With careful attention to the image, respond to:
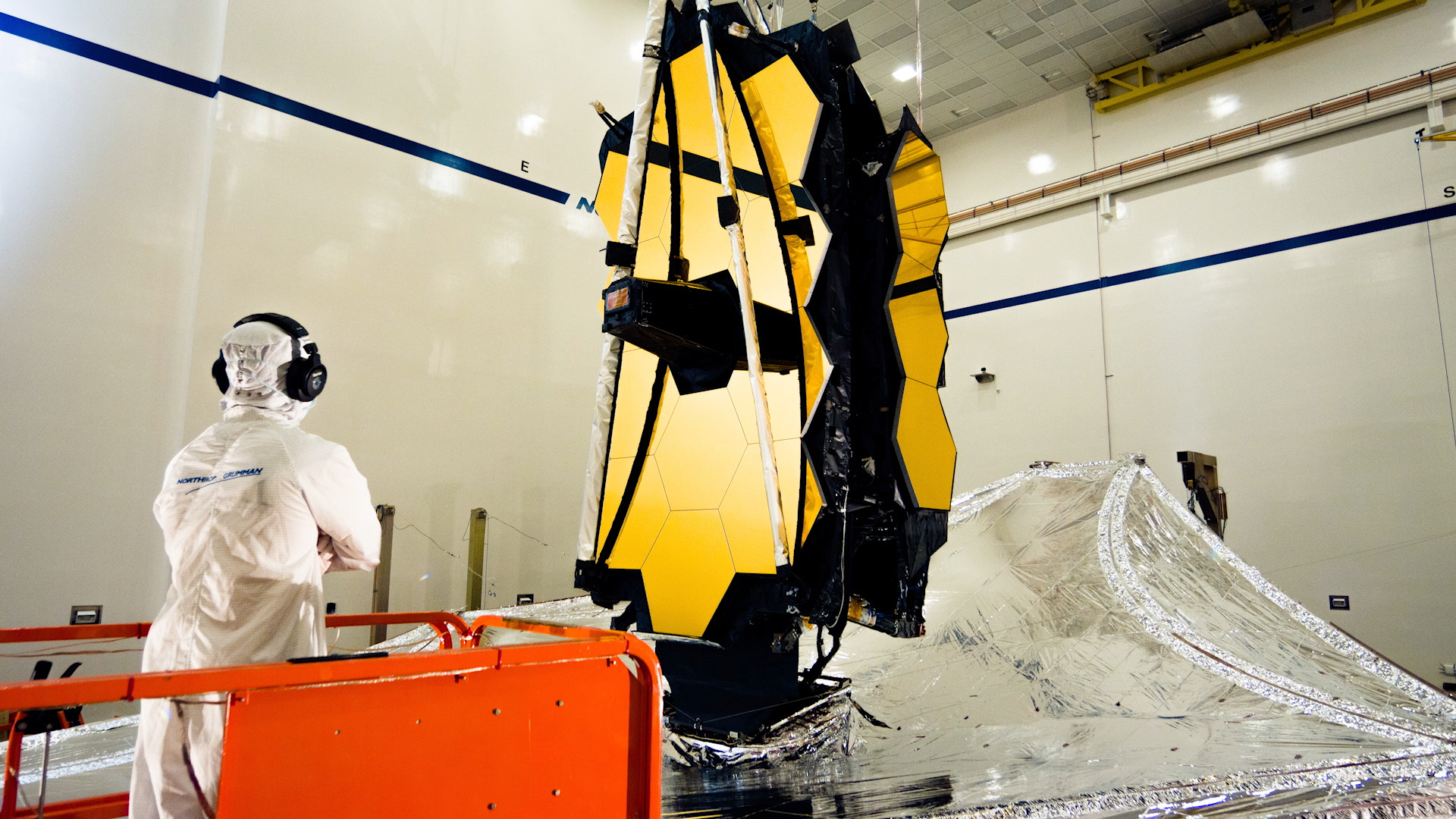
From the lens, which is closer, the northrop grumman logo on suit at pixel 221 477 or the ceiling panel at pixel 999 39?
the northrop grumman logo on suit at pixel 221 477

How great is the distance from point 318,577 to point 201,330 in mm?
3396

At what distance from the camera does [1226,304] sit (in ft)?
23.4

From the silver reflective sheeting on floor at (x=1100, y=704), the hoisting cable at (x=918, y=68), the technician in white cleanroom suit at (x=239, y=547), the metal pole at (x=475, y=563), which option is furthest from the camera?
the metal pole at (x=475, y=563)

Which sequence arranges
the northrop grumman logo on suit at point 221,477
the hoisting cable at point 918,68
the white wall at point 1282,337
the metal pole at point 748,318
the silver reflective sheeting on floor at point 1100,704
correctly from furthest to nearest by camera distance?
the white wall at point 1282,337
the hoisting cable at point 918,68
the metal pole at point 748,318
the silver reflective sheeting on floor at point 1100,704
the northrop grumman logo on suit at point 221,477

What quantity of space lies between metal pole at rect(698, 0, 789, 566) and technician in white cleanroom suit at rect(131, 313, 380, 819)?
122 centimetres

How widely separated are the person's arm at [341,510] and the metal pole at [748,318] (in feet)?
3.92

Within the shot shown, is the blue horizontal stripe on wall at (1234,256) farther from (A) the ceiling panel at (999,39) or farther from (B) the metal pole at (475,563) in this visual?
(B) the metal pole at (475,563)

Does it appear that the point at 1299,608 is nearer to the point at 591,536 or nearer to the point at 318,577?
the point at 591,536

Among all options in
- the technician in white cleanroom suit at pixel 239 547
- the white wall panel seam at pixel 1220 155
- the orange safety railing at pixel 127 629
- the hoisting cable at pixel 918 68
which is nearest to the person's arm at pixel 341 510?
the technician in white cleanroom suit at pixel 239 547

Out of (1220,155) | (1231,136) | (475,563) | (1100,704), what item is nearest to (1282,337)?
(1220,155)

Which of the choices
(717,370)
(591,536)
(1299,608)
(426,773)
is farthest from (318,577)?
(1299,608)

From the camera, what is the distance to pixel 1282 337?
681 cm

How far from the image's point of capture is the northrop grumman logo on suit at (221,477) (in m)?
1.69

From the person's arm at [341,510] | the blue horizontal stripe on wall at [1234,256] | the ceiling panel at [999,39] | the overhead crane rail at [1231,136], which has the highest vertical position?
the ceiling panel at [999,39]
